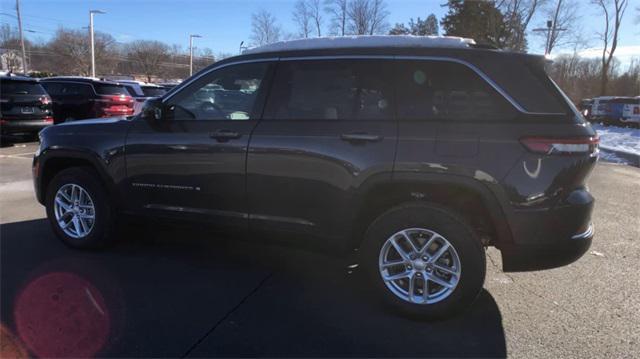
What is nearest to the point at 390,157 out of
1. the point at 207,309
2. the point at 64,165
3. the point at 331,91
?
the point at 331,91

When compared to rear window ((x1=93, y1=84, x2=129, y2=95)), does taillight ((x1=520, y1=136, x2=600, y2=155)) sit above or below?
below

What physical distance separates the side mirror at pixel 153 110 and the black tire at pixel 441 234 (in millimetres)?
2032

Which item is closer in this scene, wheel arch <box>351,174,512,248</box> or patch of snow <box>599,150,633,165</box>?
wheel arch <box>351,174,512,248</box>

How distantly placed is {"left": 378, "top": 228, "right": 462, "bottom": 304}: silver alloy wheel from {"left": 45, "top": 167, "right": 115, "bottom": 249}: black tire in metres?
2.63

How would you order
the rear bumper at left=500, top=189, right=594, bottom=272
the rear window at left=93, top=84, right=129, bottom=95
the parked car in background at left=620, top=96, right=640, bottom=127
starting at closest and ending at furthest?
the rear bumper at left=500, top=189, right=594, bottom=272 → the rear window at left=93, top=84, right=129, bottom=95 → the parked car in background at left=620, top=96, right=640, bottom=127

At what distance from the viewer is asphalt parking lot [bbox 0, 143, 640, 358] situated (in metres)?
3.15

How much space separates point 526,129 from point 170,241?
11.8 ft

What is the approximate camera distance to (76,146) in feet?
15.1

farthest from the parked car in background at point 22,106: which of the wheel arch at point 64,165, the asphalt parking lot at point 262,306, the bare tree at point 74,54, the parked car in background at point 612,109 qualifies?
the bare tree at point 74,54

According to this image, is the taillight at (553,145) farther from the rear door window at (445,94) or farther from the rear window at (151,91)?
the rear window at (151,91)

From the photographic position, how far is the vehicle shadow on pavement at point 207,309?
3.13 m

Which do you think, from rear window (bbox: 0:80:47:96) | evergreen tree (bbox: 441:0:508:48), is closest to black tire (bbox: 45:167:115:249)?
rear window (bbox: 0:80:47:96)

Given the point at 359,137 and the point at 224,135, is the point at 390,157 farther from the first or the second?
the point at 224,135

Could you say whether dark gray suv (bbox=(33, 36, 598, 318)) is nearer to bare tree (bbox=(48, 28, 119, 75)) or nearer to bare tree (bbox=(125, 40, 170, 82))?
bare tree (bbox=(48, 28, 119, 75))
